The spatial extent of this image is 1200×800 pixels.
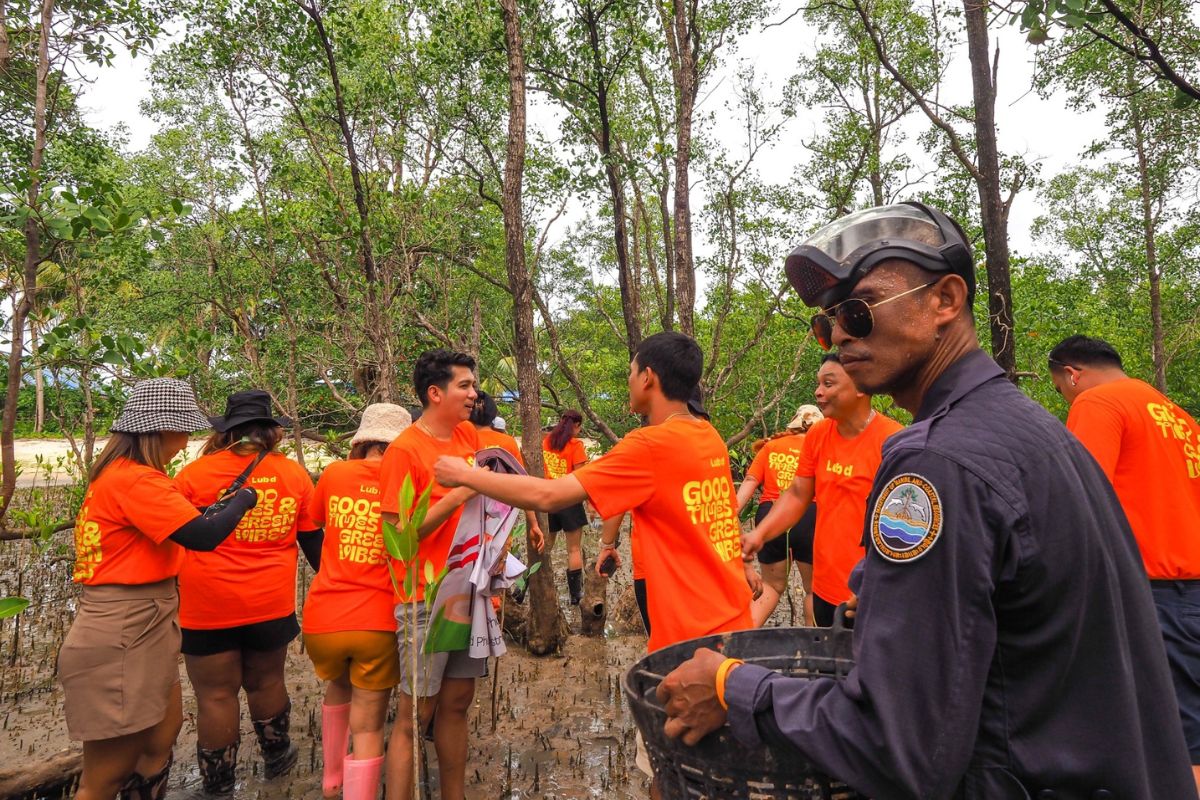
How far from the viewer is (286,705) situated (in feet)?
13.7

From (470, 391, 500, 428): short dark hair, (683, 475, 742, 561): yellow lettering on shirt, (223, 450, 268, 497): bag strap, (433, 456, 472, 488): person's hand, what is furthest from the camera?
(470, 391, 500, 428): short dark hair

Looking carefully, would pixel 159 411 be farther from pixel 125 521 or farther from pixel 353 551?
pixel 353 551

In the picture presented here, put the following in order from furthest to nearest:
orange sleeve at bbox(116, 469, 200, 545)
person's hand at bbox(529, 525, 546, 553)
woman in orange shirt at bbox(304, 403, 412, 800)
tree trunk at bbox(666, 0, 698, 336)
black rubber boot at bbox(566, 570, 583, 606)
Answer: tree trunk at bbox(666, 0, 698, 336), black rubber boot at bbox(566, 570, 583, 606), person's hand at bbox(529, 525, 546, 553), woman in orange shirt at bbox(304, 403, 412, 800), orange sleeve at bbox(116, 469, 200, 545)

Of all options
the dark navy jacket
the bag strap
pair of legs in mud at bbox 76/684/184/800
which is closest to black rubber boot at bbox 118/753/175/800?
pair of legs in mud at bbox 76/684/184/800

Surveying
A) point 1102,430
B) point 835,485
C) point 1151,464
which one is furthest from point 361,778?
point 1151,464

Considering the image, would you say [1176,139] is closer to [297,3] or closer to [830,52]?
[830,52]

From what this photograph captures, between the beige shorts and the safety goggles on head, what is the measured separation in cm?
230

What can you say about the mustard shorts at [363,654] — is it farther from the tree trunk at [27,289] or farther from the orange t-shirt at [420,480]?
the tree trunk at [27,289]

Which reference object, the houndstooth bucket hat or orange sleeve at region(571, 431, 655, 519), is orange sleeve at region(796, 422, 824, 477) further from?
the houndstooth bucket hat

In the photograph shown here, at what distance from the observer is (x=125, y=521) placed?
9.89 ft

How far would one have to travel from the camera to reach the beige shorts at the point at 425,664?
302 cm

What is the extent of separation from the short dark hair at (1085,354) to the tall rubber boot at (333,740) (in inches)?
154

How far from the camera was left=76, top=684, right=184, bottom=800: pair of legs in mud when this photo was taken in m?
2.96

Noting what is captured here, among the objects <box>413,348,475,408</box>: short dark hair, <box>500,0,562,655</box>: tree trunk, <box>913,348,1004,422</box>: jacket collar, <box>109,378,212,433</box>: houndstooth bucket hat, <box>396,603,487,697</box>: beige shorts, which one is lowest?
<box>396,603,487,697</box>: beige shorts
